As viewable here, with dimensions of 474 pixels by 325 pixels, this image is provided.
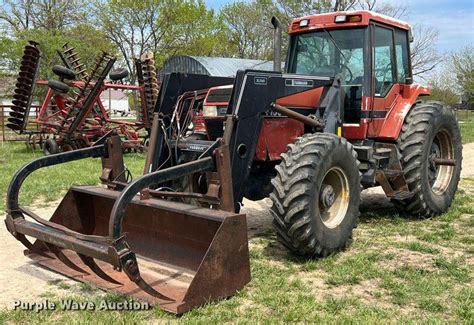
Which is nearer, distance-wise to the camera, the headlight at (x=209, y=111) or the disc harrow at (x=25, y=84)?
the headlight at (x=209, y=111)

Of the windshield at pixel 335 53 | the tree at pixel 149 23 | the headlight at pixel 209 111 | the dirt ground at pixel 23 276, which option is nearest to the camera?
the dirt ground at pixel 23 276

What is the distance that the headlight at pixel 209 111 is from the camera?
17.4 ft

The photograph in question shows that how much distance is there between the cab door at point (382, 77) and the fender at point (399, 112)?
0.06 m

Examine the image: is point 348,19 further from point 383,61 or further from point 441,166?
point 441,166

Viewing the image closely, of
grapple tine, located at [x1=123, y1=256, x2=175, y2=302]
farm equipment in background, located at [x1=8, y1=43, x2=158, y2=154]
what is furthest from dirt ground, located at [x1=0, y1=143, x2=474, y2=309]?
farm equipment in background, located at [x1=8, y1=43, x2=158, y2=154]

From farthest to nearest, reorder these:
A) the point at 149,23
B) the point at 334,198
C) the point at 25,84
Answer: the point at 149,23
the point at 25,84
the point at 334,198

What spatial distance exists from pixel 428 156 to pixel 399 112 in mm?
623

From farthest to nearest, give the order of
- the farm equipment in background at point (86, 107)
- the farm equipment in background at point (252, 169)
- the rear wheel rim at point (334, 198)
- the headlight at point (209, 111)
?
the farm equipment in background at point (86, 107) → the headlight at point (209, 111) → the rear wheel rim at point (334, 198) → the farm equipment in background at point (252, 169)

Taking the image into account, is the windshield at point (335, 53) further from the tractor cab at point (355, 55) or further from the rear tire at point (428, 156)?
the rear tire at point (428, 156)

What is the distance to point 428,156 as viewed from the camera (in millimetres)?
6238

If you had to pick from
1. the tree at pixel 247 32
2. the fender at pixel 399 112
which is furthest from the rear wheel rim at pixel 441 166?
the tree at pixel 247 32

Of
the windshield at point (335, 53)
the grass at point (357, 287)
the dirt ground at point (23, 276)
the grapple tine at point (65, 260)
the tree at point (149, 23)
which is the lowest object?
the grass at point (357, 287)

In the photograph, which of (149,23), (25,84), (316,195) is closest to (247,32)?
(149,23)

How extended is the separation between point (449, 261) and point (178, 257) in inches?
97.9
